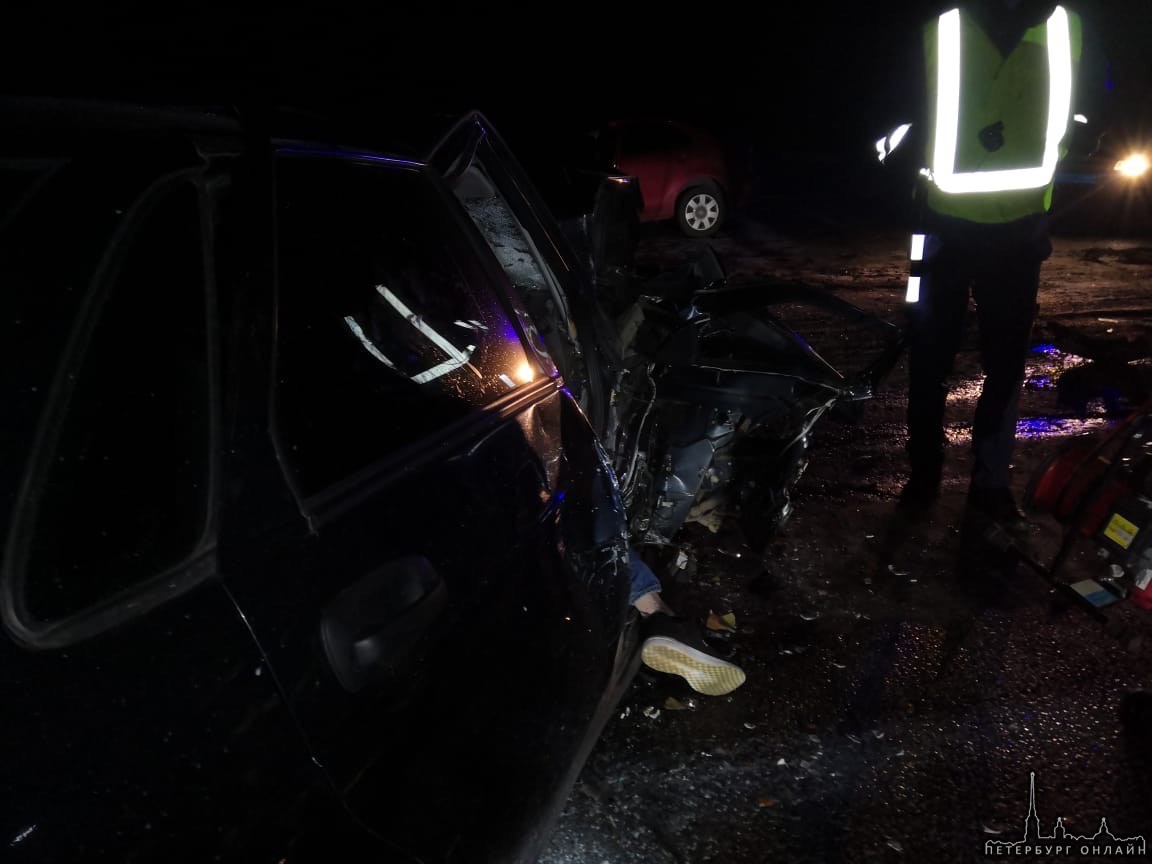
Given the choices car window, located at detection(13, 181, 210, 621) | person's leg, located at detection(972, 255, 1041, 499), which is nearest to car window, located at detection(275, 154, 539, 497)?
car window, located at detection(13, 181, 210, 621)

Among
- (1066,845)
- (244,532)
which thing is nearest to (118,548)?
(244,532)

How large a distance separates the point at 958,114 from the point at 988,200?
374 millimetres

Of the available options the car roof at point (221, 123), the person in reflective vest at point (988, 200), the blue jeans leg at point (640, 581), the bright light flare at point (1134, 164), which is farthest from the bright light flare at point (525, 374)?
the bright light flare at point (1134, 164)

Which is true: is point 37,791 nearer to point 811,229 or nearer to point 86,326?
point 86,326

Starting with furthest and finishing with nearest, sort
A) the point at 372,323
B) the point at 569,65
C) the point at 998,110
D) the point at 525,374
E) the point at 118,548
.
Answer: the point at 569,65 → the point at 998,110 → the point at 525,374 → the point at 372,323 → the point at 118,548

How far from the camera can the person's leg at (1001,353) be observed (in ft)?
10.0

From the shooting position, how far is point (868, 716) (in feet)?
7.48

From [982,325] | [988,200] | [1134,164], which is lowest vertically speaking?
[982,325]

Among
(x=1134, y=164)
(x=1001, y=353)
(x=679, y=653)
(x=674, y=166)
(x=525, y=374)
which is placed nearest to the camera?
(x=525, y=374)

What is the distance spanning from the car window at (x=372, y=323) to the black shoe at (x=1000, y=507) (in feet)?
8.47

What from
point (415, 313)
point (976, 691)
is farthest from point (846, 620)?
point (415, 313)

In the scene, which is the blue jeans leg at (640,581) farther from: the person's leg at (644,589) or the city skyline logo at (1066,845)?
the city skyline logo at (1066,845)

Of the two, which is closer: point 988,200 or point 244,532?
point 244,532

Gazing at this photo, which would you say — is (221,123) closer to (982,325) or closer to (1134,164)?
(982,325)
